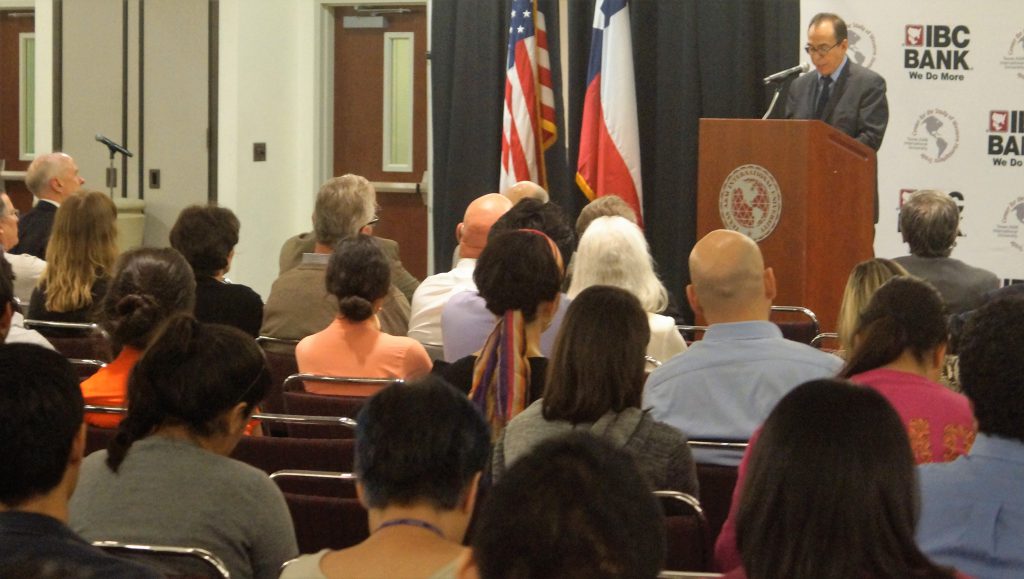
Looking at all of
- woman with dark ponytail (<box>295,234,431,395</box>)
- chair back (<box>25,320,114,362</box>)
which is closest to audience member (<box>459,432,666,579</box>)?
woman with dark ponytail (<box>295,234,431,395</box>)

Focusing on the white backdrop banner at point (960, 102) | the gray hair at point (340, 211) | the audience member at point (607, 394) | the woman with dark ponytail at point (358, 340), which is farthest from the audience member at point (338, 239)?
the white backdrop banner at point (960, 102)

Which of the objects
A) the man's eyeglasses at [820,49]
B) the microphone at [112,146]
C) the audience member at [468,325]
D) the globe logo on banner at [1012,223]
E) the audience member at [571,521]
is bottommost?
the audience member at [468,325]

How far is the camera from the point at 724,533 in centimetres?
247

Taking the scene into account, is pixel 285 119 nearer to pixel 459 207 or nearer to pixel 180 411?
pixel 459 207

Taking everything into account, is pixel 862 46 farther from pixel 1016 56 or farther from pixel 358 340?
pixel 358 340

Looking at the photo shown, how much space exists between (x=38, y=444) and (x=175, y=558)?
1.47ft

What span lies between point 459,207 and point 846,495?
7.47 meters

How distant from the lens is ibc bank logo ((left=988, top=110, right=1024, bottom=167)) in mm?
7426

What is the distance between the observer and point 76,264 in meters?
5.08

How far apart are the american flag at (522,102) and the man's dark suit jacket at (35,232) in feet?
9.44

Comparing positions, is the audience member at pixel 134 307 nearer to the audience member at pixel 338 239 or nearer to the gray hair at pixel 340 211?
the audience member at pixel 338 239

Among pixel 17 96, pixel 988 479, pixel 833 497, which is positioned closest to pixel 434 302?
pixel 988 479

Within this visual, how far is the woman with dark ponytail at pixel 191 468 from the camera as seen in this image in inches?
94.0

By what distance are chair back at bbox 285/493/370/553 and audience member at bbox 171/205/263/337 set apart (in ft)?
7.04
